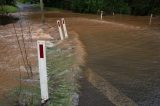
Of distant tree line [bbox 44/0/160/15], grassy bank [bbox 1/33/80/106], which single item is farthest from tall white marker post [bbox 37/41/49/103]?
distant tree line [bbox 44/0/160/15]

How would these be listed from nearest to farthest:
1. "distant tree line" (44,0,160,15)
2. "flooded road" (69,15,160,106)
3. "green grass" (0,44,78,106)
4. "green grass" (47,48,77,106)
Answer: "green grass" (0,44,78,106) < "green grass" (47,48,77,106) < "flooded road" (69,15,160,106) < "distant tree line" (44,0,160,15)

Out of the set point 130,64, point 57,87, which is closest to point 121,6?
point 130,64

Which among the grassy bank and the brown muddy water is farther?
the brown muddy water

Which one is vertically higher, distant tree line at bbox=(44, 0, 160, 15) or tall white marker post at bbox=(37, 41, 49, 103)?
tall white marker post at bbox=(37, 41, 49, 103)

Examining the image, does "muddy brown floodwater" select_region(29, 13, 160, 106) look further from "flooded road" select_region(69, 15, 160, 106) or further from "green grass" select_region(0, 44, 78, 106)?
"green grass" select_region(0, 44, 78, 106)

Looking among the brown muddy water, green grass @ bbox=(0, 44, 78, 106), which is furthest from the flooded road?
green grass @ bbox=(0, 44, 78, 106)

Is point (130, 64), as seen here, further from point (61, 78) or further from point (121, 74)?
point (61, 78)

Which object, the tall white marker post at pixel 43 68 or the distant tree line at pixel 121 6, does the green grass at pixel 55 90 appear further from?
the distant tree line at pixel 121 6

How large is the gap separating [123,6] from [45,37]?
24.1 meters

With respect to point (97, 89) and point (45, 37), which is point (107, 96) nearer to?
point (97, 89)

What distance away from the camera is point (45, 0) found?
5694 cm

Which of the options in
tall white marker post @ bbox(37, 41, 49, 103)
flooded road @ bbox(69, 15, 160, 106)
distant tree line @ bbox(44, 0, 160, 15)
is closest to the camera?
tall white marker post @ bbox(37, 41, 49, 103)

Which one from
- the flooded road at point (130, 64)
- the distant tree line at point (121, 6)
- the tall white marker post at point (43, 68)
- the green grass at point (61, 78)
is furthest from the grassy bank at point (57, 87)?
the distant tree line at point (121, 6)

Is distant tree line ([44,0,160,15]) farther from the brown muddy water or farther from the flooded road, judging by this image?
the brown muddy water
